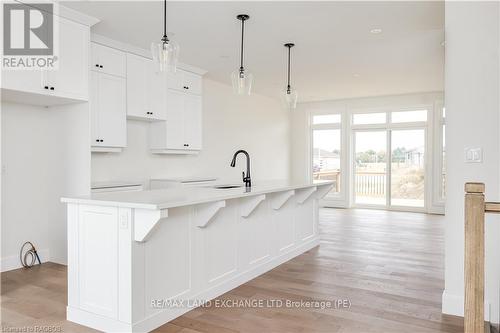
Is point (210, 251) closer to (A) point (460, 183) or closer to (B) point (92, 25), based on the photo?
(A) point (460, 183)

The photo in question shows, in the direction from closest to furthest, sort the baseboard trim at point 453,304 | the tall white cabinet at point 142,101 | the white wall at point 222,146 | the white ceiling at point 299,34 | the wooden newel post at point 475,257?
the wooden newel post at point 475,257 < the baseboard trim at point 453,304 < the white ceiling at point 299,34 < the tall white cabinet at point 142,101 < the white wall at point 222,146

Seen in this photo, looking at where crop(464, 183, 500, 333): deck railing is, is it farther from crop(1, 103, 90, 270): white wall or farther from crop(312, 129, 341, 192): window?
crop(312, 129, 341, 192): window

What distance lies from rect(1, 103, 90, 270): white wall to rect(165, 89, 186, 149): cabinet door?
1.56 metres

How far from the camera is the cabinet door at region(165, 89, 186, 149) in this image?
5.49m

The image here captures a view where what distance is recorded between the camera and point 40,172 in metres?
4.29

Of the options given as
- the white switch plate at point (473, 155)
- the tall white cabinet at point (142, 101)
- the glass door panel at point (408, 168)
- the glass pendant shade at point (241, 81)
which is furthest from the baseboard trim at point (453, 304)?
the glass door panel at point (408, 168)

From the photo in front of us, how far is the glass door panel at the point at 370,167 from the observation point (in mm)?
8809

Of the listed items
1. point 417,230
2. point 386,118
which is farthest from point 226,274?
point 386,118

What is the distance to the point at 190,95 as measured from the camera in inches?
232

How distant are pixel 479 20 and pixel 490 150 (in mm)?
923

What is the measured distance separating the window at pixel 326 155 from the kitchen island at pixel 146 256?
6293 millimetres

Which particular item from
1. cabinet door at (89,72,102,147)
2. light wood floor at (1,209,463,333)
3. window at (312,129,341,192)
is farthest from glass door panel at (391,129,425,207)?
cabinet door at (89,72,102,147)

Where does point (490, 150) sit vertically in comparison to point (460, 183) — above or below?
above

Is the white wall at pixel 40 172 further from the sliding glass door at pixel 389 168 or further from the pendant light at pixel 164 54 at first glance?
the sliding glass door at pixel 389 168
